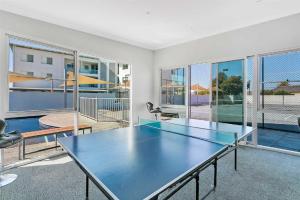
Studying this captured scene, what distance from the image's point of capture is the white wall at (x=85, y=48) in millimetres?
3186

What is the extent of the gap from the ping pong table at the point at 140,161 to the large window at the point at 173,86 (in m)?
3.66

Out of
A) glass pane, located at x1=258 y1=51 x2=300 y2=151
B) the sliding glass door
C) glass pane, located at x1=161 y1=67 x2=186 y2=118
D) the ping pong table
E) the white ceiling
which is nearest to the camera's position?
the ping pong table

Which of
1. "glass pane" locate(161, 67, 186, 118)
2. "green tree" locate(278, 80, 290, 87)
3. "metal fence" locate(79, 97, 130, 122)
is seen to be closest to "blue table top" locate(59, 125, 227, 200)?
"green tree" locate(278, 80, 290, 87)

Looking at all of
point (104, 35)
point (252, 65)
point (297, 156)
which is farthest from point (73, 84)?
point (297, 156)

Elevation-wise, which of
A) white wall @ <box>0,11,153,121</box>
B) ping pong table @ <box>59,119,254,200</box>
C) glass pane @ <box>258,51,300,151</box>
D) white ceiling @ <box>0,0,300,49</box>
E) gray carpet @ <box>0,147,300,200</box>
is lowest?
gray carpet @ <box>0,147,300,200</box>

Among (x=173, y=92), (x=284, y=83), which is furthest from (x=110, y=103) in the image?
(x=284, y=83)

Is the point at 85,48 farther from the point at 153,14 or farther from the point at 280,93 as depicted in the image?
the point at 280,93

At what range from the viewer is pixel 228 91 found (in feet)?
15.0

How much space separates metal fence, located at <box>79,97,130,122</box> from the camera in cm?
614

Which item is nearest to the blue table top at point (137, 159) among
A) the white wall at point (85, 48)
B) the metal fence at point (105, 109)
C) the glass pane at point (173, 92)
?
the white wall at point (85, 48)

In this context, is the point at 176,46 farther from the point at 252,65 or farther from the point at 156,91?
the point at 252,65

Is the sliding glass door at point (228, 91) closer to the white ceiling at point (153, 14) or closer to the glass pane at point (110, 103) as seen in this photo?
the white ceiling at point (153, 14)

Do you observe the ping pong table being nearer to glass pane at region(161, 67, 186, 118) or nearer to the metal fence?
glass pane at region(161, 67, 186, 118)

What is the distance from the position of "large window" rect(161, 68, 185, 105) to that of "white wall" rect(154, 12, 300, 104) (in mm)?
322
